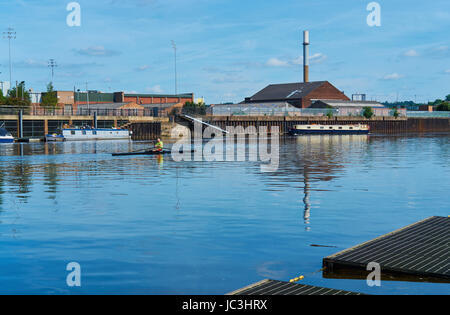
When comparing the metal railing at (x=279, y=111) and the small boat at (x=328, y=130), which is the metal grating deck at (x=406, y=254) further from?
the metal railing at (x=279, y=111)

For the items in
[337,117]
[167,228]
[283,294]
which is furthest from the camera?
[337,117]

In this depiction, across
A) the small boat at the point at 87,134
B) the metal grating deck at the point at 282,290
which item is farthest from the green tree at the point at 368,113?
the metal grating deck at the point at 282,290

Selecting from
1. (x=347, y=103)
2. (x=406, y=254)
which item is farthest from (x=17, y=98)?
(x=406, y=254)

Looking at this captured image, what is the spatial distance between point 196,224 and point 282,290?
8776 millimetres

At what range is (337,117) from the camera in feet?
549

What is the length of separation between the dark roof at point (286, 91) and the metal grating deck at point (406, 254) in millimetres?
161674

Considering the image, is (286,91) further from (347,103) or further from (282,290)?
(282,290)

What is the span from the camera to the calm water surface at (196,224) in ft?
43.1

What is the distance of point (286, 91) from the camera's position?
610 feet

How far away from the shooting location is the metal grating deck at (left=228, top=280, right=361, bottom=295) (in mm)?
11055

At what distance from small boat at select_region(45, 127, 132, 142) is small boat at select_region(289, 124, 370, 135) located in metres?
48.8
